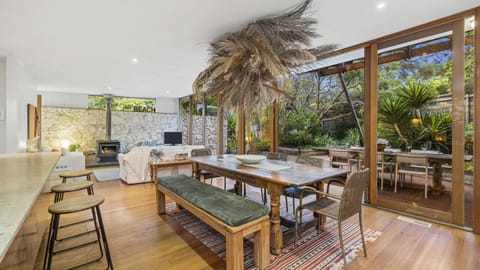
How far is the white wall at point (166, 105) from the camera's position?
9377mm

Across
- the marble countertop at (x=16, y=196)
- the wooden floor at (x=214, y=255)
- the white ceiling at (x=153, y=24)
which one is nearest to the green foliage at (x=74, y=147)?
the white ceiling at (x=153, y=24)

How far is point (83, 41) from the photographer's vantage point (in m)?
3.41

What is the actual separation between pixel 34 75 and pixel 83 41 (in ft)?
10.1

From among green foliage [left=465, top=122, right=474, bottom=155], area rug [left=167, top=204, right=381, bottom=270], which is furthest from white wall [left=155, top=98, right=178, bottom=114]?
green foliage [left=465, top=122, right=474, bottom=155]

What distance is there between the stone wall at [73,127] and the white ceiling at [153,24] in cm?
342

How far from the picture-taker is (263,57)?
7.77ft

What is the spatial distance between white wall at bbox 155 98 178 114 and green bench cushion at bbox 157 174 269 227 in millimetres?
7254

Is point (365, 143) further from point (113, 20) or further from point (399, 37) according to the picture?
point (113, 20)

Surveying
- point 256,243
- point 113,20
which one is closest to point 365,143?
point 256,243

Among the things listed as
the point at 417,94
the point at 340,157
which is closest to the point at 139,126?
the point at 340,157

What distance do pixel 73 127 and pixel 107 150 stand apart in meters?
1.33

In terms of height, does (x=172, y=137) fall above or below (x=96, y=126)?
below

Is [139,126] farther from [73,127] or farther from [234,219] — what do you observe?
[234,219]

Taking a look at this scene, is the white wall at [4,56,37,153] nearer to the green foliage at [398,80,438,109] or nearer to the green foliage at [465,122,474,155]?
the green foliage at [398,80,438,109]
